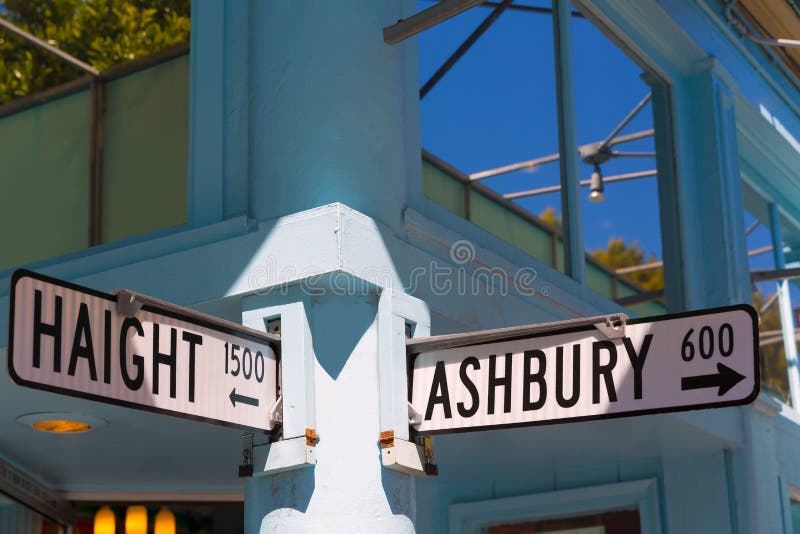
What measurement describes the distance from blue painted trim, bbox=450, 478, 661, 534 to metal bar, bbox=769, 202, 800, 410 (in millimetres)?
2107

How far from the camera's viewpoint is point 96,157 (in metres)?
6.02

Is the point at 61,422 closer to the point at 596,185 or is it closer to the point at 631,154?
the point at 596,185

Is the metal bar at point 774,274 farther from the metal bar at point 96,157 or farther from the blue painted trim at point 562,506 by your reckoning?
the metal bar at point 96,157

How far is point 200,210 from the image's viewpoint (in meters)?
5.32

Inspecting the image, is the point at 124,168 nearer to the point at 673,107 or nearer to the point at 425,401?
the point at 425,401

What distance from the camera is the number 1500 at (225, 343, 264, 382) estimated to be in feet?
14.4

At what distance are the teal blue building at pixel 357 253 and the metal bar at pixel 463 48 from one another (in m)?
0.16

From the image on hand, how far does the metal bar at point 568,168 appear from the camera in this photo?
21.4 feet

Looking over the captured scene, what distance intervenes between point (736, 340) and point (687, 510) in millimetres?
3239

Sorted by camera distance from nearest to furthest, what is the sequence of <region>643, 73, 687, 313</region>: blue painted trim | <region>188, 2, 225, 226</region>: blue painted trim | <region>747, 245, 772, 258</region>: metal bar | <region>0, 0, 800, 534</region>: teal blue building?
1. <region>0, 0, 800, 534</region>: teal blue building
2. <region>188, 2, 225, 226</region>: blue painted trim
3. <region>643, 73, 687, 313</region>: blue painted trim
4. <region>747, 245, 772, 258</region>: metal bar

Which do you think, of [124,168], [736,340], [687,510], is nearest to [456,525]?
[687,510]

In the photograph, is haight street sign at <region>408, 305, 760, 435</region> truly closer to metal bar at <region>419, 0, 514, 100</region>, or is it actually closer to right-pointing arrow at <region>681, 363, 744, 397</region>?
right-pointing arrow at <region>681, 363, 744, 397</region>

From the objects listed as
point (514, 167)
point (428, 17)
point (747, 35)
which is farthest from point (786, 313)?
point (428, 17)

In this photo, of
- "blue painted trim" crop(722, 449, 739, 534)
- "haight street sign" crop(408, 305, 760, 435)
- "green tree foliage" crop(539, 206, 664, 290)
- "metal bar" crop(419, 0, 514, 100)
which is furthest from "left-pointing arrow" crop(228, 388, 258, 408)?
"green tree foliage" crop(539, 206, 664, 290)
